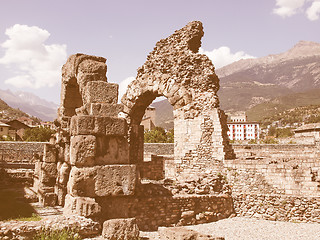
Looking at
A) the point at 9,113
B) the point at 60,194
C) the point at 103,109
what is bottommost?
the point at 60,194

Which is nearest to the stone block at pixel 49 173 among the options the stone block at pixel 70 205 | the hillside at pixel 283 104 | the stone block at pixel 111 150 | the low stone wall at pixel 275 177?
the stone block at pixel 70 205

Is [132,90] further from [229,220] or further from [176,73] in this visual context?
[229,220]

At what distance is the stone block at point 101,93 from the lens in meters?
6.72

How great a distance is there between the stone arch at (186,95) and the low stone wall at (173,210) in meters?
2.76

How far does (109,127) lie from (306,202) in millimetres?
6709

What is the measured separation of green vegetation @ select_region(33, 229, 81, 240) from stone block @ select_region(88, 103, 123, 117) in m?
2.39

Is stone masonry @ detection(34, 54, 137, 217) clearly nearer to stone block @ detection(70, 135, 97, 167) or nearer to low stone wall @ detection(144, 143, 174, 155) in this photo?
stone block @ detection(70, 135, 97, 167)

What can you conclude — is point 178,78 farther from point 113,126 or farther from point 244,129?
point 244,129

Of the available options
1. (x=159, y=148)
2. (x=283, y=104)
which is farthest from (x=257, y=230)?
(x=283, y=104)

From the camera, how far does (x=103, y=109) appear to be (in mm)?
6469

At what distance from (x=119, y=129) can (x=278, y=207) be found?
6.21 meters

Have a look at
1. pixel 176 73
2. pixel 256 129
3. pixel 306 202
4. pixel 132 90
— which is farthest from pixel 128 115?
pixel 256 129

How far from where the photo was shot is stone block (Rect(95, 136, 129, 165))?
20.0ft

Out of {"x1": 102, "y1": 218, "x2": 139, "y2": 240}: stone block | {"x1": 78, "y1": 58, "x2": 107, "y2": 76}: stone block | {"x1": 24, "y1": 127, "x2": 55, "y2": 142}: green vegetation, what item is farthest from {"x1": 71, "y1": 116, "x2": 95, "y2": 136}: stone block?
{"x1": 24, "y1": 127, "x2": 55, "y2": 142}: green vegetation
